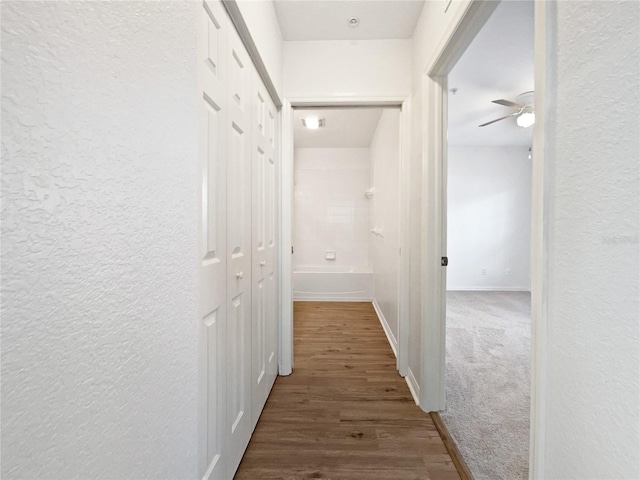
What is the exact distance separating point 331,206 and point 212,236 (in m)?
4.29

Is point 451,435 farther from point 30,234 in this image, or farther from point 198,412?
point 30,234

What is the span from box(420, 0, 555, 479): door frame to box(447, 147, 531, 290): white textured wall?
3.89 meters

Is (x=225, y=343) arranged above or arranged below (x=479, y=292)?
above

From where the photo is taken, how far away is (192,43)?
88cm

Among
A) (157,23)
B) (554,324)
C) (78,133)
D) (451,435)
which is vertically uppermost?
(157,23)

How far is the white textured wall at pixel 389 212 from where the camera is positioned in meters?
2.71

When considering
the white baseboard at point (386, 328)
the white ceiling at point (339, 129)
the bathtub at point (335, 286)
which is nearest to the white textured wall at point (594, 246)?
the white baseboard at point (386, 328)

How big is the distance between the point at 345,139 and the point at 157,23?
422cm

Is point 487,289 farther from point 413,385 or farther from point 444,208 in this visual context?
point 444,208

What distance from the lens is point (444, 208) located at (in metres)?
1.77

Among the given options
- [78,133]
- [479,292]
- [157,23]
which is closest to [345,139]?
[479,292]

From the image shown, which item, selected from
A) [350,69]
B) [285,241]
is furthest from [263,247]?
[350,69]

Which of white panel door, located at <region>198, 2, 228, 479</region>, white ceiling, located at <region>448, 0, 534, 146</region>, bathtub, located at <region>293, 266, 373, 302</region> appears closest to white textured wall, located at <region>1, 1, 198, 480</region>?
white panel door, located at <region>198, 2, 228, 479</region>

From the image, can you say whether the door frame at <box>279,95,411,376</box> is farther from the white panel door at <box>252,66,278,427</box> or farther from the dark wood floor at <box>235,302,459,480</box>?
the dark wood floor at <box>235,302,459,480</box>
